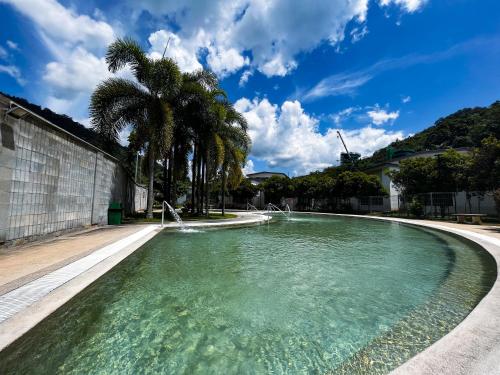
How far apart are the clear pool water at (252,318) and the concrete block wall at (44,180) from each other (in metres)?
3.46

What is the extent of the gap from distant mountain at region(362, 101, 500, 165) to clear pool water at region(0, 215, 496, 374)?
61360 millimetres

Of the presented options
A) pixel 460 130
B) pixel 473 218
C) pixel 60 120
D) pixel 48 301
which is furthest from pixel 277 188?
pixel 460 130

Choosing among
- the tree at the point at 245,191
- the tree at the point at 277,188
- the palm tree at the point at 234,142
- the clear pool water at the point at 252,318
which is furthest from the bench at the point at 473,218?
the tree at the point at 245,191

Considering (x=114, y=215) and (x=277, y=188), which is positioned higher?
(x=277, y=188)

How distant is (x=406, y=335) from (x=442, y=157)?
2693 centimetres

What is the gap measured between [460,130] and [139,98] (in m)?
77.6

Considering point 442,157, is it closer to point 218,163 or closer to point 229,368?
point 218,163

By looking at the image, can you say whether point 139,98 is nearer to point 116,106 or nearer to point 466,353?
point 116,106

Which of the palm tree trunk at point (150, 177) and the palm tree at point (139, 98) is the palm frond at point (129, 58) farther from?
the palm tree trunk at point (150, 177)

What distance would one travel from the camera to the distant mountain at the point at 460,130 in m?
52.0

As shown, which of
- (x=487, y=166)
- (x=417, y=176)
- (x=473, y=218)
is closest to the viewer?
(x=473, y=218)

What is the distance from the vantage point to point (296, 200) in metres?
47.9

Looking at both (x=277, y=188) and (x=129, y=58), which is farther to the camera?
(x=277, y=188)

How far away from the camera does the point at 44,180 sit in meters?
8.32
